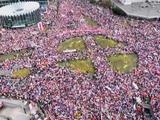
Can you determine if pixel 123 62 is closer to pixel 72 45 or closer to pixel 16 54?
pixel 72 45

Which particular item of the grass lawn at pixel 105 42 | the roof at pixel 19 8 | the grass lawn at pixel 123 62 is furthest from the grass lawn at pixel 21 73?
the roof at pixel 19 8

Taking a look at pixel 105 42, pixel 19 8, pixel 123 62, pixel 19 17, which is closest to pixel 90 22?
pixel 105 42

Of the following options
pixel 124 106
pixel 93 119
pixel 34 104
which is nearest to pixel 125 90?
pixel 124 106

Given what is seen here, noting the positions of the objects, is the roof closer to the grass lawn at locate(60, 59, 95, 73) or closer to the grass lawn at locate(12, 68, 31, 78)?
the grass lawn at locate(60, 59, 95, 73)

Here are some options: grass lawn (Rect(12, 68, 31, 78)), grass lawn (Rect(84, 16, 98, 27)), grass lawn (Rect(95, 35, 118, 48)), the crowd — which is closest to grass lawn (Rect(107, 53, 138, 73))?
the crowd

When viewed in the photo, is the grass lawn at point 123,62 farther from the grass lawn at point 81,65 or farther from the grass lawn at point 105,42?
the grass lawn at point 105,42

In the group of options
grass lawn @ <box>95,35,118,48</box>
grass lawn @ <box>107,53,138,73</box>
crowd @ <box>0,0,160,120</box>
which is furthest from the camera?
grass lawn @ <box>95,35,118,48</box>
